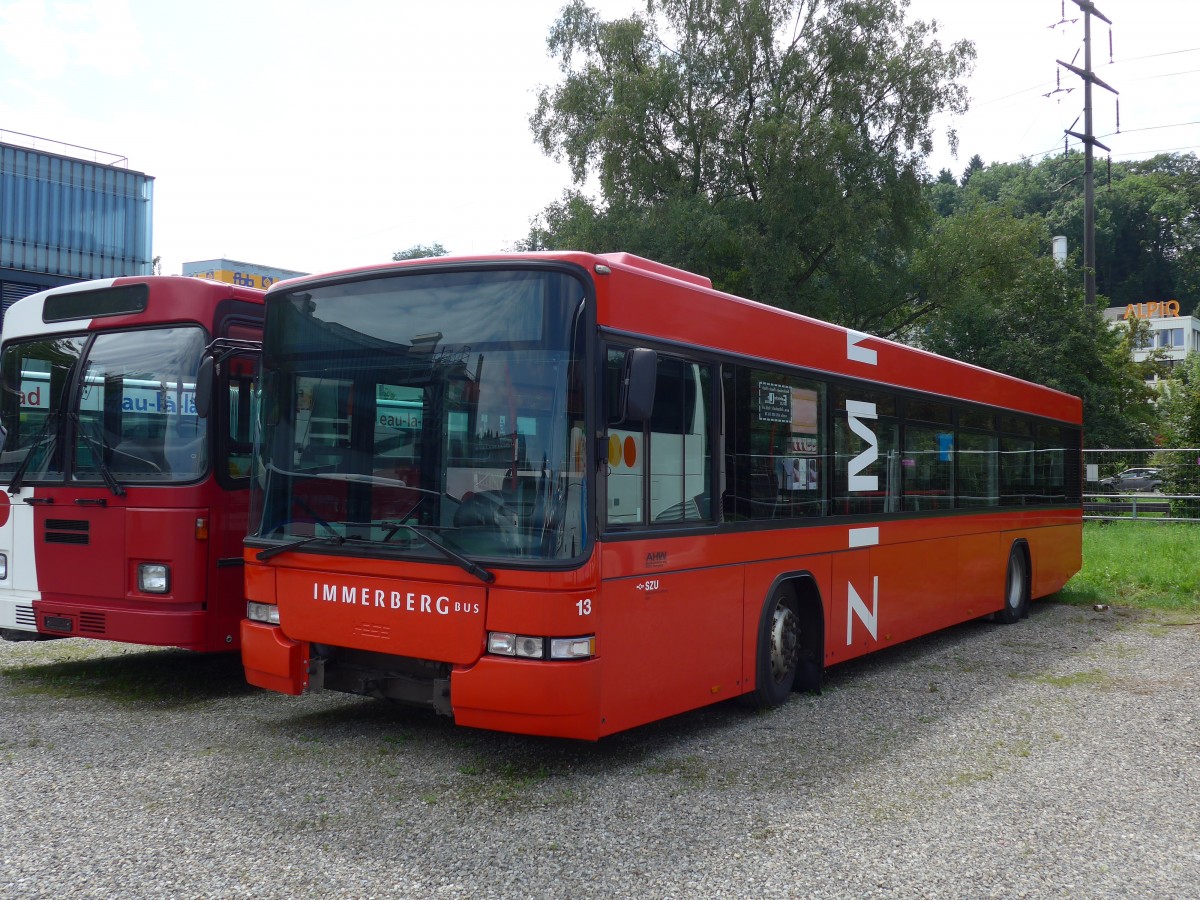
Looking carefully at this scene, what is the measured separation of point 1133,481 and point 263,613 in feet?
84.0

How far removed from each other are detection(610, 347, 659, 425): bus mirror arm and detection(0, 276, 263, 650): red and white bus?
3.44 meters

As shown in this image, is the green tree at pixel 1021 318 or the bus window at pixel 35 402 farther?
the green tree at pixel 1021 318

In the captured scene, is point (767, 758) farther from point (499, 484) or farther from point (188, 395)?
point (188, 395)

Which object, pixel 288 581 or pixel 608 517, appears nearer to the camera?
pixel 608 517

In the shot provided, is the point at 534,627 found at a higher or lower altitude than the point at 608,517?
lower

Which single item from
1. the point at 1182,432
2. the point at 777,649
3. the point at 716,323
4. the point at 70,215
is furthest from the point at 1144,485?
the point at 70,215

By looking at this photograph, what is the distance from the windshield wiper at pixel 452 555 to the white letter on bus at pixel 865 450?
13.0 feet

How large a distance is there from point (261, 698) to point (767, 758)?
3774 mm

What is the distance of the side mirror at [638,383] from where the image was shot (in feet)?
17.6

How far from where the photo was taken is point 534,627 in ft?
17.6

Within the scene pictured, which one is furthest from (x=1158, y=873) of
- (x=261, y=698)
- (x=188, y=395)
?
(x=188, y=395)

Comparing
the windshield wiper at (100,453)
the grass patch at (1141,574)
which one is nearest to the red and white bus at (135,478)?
the windshield wiper at (100,453)

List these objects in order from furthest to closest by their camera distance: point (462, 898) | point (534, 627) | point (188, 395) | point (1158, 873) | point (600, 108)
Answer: point (600, 108)
point (188, 395)
point (534, 627)
point (1158, 873)
point (462, 898)

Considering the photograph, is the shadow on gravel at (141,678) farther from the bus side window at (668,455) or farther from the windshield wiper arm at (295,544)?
the bus side window at (668,455)
